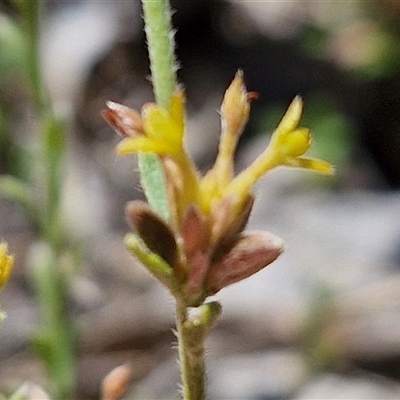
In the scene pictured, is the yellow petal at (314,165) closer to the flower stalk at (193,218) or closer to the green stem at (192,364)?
the flower stalk at (193,218)

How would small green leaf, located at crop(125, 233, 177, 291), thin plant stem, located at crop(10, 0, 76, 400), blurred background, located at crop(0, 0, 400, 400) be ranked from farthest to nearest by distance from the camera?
blurred background, located at crop(0, 0, 400, 400) < thin plant stem, located at crop(10, 0, 76, 400) < small green leaf, located at crop(125, 233, 177, 291)

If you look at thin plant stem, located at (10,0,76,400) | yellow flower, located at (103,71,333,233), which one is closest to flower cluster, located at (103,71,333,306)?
yellow flower, located at (103,71,333,233)

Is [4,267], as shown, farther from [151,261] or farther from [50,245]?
[50,245]

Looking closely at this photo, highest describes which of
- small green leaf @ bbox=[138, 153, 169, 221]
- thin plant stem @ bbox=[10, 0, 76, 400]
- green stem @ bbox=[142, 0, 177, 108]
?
thin plant stem @ bbox=[10, 0, 76, 400]

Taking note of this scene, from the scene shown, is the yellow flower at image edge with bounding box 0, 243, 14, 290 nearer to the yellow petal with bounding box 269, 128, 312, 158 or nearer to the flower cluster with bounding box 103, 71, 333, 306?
the flower cluster with bounding box 103, 71, 333, 306

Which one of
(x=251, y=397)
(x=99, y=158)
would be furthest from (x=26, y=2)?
(x=99, y=158)

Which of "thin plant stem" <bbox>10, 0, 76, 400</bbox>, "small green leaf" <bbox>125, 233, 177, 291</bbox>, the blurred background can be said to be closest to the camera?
"small green leaf" <bbox>125, 233, 177, 291</bbox>

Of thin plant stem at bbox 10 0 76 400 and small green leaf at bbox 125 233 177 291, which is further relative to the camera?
thin plant stem at bbox 10 0 76 400
